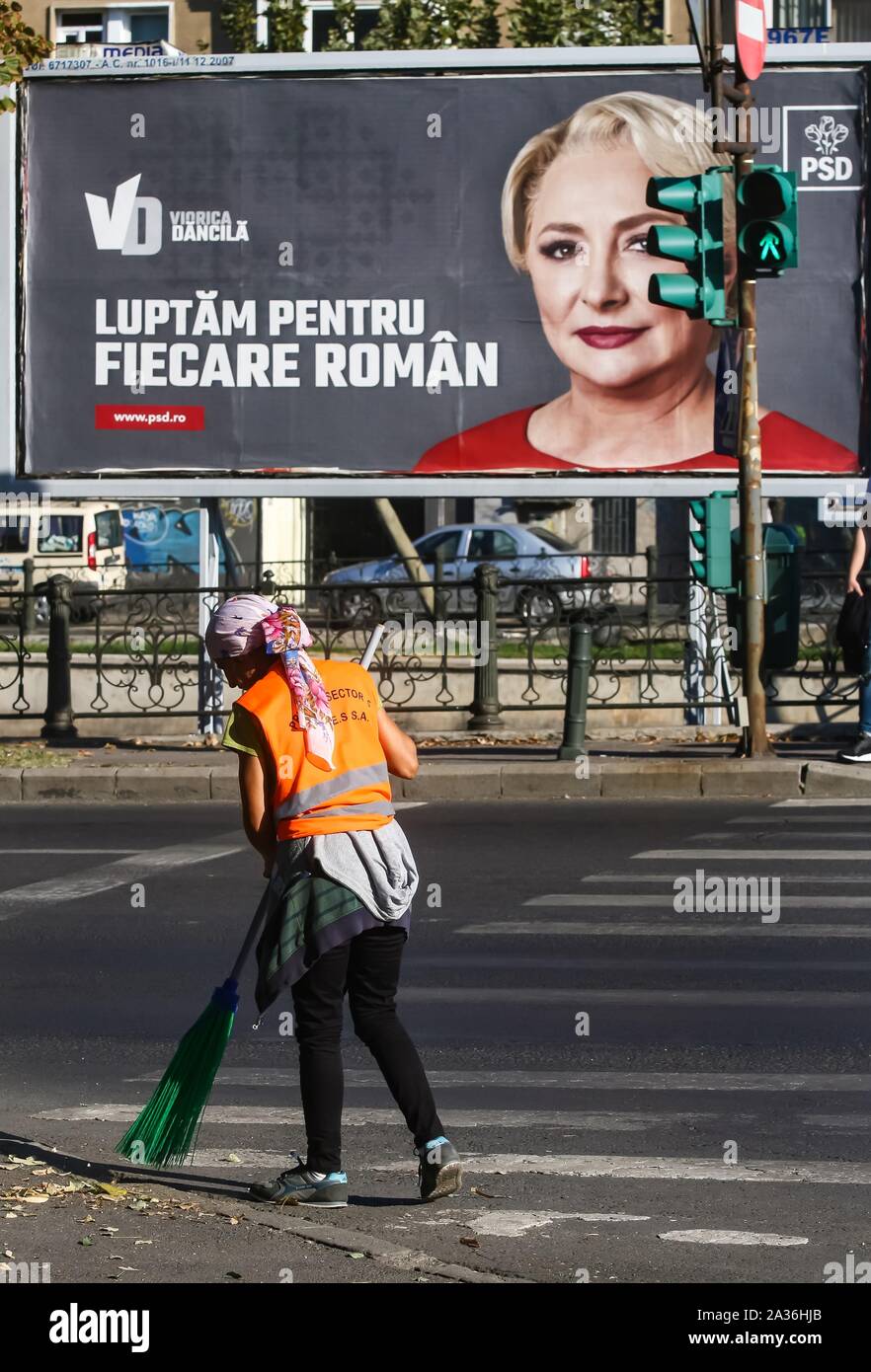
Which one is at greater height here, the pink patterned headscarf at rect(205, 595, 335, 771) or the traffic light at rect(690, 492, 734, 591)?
the traffic light at rect(690, 492, 734, 591)

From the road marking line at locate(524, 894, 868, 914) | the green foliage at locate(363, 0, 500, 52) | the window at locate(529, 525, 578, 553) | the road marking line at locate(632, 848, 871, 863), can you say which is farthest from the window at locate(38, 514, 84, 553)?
the road marking line at locate(524, 894, 868, 914)

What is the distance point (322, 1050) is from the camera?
5562 millimetres

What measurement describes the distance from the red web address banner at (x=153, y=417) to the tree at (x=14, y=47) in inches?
121

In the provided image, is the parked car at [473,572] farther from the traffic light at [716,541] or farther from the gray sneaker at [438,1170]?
the gray sneaker at [438,1170]

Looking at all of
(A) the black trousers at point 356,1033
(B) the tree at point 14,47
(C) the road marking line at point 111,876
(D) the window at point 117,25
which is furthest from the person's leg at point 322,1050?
(D) the window at point 117,25

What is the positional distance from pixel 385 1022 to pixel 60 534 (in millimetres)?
30666

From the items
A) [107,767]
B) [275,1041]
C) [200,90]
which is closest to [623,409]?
[200,90]

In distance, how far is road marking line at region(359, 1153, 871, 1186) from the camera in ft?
18.8

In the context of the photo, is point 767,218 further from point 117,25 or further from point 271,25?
point 117,25

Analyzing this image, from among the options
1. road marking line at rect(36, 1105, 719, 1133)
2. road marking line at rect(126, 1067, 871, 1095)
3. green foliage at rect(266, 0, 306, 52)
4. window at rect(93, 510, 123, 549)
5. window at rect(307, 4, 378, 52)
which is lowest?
road marking line at rect(36, 1105, 719, 1133)

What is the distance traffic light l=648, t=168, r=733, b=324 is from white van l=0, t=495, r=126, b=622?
2076 cm

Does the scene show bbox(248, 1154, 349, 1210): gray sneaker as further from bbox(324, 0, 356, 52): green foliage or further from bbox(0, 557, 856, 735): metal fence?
bbox(324, 0, 356, 52): green foliage

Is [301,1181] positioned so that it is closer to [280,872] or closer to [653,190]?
[280,872]

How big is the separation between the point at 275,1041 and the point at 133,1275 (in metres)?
3.08
